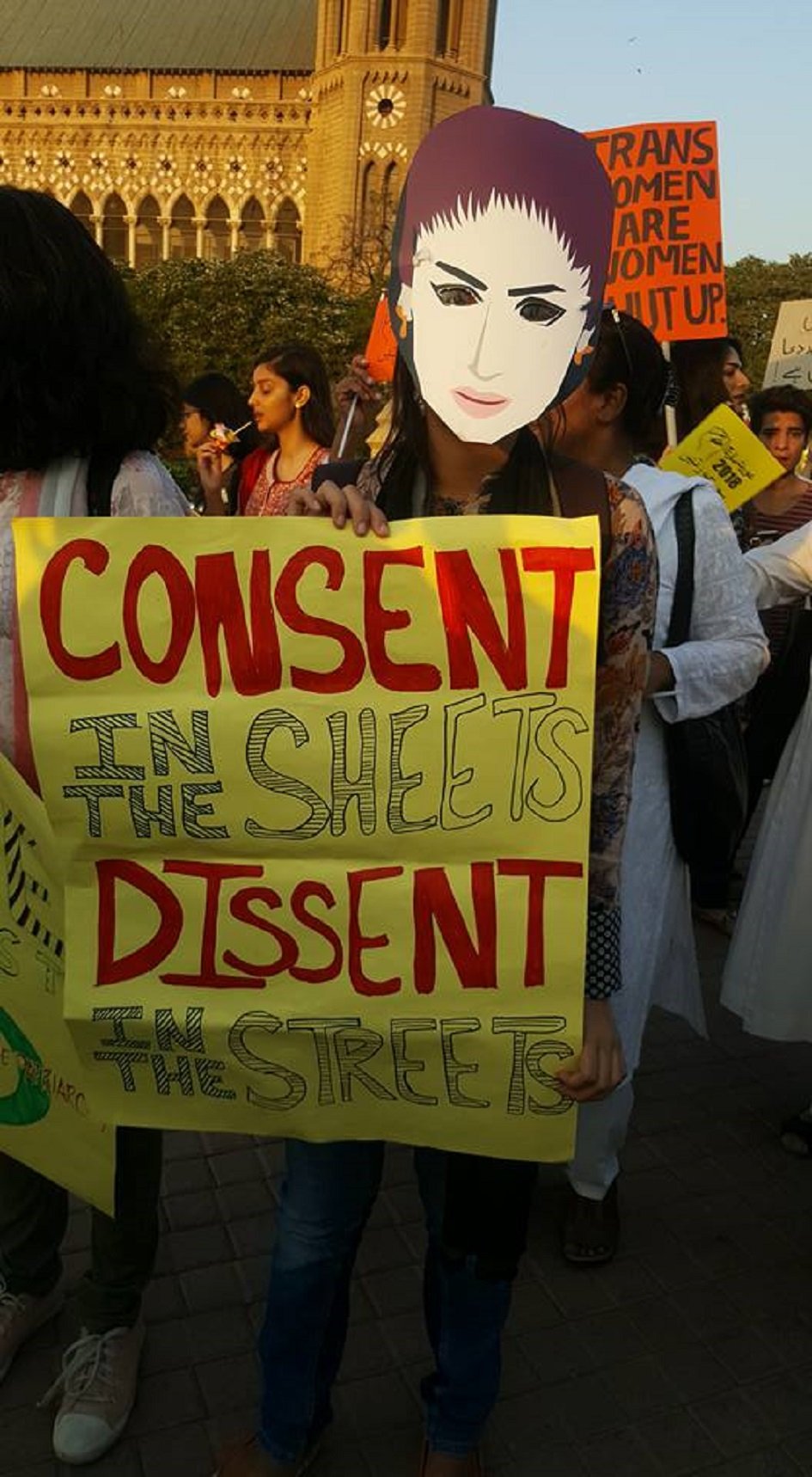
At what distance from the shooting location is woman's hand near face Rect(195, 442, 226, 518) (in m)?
5.00

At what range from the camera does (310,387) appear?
4.19 meters

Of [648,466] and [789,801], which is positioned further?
[789,801]

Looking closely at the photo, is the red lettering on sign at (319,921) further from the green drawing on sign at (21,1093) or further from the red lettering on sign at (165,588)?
the green drawing on sign at (21,1093)

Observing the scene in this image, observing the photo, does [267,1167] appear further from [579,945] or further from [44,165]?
[44,165]

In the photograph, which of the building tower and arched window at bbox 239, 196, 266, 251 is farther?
arched window at bbox 239, 196, 266, 251

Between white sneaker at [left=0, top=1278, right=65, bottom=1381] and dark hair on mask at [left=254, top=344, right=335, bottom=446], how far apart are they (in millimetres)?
2893

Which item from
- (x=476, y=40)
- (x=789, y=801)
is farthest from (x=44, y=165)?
(x=789, y=801)

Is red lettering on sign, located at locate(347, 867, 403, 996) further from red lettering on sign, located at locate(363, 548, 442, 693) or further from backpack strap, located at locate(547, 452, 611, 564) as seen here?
backpack strap, located at locate(547, 452, 611, 564)

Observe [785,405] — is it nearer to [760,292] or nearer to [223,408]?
[223,408]

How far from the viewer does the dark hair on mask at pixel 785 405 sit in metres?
5.21

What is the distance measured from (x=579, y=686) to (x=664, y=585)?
0.92m

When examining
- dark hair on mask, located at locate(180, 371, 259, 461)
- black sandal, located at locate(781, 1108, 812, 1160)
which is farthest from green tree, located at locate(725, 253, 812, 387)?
black sandal, located at locate(781, 1108, 812, 1160)

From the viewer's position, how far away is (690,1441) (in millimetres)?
2041

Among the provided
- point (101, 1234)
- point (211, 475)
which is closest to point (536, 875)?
point (101, 1234)
